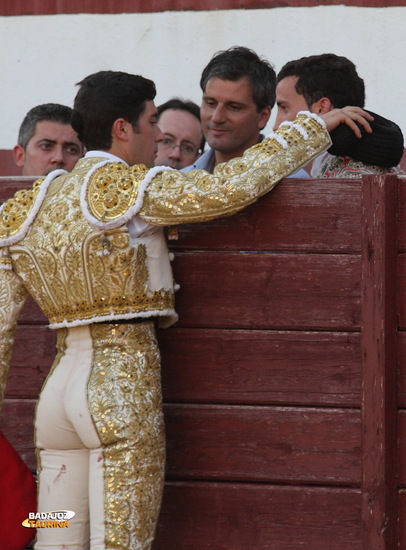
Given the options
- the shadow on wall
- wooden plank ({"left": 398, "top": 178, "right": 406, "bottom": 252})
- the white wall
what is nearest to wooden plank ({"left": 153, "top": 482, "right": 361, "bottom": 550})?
wooden plank ({"left": 398, "top": 178, "right": 406, "bottom": 252})

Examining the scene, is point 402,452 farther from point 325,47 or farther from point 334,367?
point 325,47

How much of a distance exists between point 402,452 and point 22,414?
3.77ft

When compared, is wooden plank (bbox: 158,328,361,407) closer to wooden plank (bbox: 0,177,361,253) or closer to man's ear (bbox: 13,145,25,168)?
wooden plank (bbox: 0,177,361,253)

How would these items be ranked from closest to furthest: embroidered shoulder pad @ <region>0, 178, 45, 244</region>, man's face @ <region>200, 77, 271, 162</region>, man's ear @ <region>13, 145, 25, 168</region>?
embroidered shoulder pad @ <region>0, 178, 45, 244</region> → man's face @ <region>200, 77, 271, 162</region> → man's ear @ <region>13, 145, 25, 168</region>

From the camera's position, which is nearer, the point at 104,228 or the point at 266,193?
the point at 104,228

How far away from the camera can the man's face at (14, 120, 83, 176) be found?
416 cm

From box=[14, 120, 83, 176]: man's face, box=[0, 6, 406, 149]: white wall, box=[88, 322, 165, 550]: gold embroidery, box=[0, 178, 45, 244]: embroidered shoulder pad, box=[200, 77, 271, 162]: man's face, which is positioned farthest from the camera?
box=[0, 6, 406, 149]: white wall

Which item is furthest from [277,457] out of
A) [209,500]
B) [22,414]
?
[22,414]

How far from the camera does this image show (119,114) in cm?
310

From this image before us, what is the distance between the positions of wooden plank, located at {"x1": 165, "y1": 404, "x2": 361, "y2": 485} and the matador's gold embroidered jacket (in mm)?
397

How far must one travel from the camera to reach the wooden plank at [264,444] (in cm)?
316

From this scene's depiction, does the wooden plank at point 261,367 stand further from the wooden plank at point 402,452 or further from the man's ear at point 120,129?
the man's ear at point 120,129

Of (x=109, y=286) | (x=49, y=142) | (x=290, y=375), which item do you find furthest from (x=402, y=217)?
(x=49, y=142)

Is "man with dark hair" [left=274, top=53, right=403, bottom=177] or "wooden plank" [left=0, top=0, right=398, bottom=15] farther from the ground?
"wooden plank" [left=0, top=0, right=398, bottom=15]
